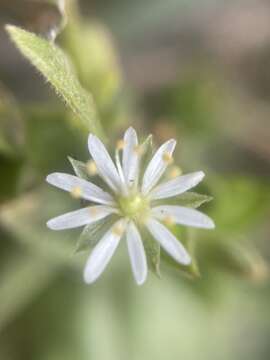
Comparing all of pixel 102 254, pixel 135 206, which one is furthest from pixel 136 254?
pixel 135 206

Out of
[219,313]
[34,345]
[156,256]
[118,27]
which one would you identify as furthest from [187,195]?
[118,27]

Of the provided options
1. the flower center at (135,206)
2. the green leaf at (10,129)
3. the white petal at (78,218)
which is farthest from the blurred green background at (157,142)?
the white petal at (78,218)

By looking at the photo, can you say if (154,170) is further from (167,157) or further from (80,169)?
(80,169)

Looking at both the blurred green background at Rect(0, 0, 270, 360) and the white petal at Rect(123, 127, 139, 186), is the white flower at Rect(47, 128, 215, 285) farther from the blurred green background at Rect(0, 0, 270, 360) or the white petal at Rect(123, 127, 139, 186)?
the blurred green background at Rect(0, 0, 270, 360)

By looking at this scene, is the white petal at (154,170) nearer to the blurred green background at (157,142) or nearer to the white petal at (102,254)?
the white petal at (102,254)

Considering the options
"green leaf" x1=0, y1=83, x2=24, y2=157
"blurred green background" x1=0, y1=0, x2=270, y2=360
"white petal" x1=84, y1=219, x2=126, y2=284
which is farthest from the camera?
"blurred green background" x1=0, y1=0, x2=270, y2=360

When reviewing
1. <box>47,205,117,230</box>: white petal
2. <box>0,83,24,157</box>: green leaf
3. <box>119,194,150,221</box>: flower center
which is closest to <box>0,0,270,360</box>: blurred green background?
<box>0,83,24,157</box>: green leaf
